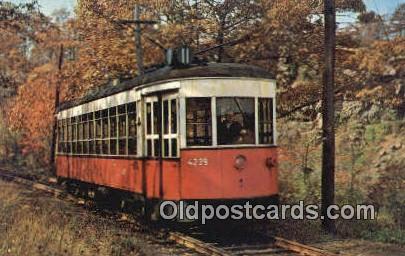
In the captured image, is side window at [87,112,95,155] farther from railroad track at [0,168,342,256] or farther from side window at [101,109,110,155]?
railroad track at [0,168,342,256]

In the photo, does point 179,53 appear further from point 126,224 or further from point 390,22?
point 390,22

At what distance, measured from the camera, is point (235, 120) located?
449 inches

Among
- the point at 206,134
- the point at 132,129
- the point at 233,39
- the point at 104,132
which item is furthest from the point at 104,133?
the point at 233,39

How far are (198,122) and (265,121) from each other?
4.37 feet

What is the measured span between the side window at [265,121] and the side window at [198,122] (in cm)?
103

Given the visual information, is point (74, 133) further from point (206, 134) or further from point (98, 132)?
point (206, 134)

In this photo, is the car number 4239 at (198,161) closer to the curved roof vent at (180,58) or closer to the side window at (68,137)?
the curved roof vent at (180,58)

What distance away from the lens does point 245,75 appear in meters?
11.5

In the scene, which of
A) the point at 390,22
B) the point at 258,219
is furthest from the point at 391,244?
the point at 390,22

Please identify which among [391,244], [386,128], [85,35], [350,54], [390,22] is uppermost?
[390,22]

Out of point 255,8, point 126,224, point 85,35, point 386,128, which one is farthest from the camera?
point 386,128

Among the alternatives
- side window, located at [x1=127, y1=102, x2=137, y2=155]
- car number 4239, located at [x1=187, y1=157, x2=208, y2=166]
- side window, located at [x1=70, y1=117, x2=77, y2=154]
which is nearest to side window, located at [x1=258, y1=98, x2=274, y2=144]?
car number 4239, located at [x1=187, y1=157, x2=208, y2=166]

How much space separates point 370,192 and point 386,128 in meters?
10.5

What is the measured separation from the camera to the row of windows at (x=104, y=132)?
13.4 metres
